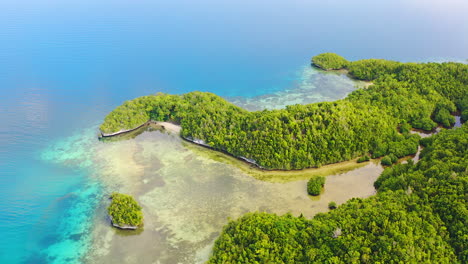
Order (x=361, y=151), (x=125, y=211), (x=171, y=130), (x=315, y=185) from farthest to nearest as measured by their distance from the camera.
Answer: (x=171, y=130), (x=361, y=151), (x=315, y=185), (x=125, y=211)

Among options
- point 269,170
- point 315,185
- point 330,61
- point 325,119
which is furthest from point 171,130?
point 330,61

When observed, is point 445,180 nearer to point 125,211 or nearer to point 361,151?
point 361,151

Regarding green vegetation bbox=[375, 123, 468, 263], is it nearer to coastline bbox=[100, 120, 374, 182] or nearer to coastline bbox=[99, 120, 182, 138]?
coastline bbox=[100, 120, 374, 182]

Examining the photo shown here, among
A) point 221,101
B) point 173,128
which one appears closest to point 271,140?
point 221,101

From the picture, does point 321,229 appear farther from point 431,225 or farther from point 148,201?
point 148,201

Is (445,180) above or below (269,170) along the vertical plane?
above

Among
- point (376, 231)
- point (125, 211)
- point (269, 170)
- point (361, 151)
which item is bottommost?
point (125, 211)

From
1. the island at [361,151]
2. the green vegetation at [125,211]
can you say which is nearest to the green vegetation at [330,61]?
the island at [361,151]
